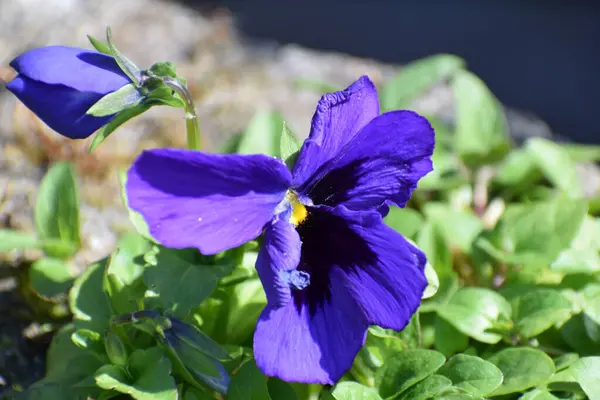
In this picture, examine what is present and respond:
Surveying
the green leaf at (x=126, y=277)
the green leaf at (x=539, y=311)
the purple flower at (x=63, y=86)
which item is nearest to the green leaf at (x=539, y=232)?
the green leaf at (x=539, y=311)

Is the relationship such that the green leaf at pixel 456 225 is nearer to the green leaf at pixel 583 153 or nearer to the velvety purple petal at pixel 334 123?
the green leaf at pixel 583 153

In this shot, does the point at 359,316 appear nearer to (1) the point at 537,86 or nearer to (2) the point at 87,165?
(2) the point at 87,165

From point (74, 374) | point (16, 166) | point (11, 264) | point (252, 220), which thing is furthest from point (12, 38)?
point (252, 220)

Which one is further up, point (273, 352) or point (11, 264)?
point (273, 352)

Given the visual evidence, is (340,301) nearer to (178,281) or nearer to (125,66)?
(178,281)

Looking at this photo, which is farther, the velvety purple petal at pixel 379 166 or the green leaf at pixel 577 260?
the green leaf at pixel 577 260

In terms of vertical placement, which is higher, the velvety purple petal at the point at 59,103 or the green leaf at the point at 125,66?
the green leaf at the point at 125,66
